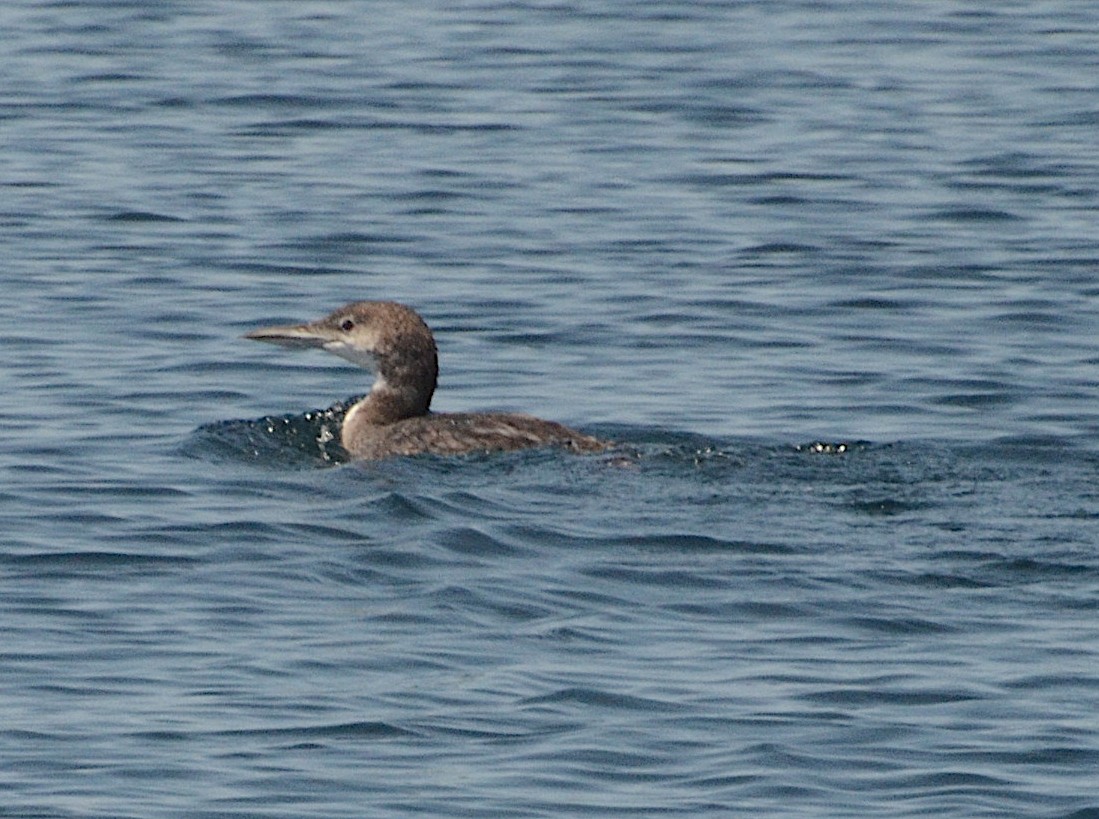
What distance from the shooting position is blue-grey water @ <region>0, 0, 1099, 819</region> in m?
8.95

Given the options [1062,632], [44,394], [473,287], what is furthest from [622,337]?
[1062,632]

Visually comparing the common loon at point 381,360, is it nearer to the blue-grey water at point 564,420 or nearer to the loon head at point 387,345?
the loon head at point 387,345

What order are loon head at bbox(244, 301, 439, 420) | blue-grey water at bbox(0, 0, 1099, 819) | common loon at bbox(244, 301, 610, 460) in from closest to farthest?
1. blue-grey water at bbox(0, 0, 1099, 819)
2. common loon at bbox(244, 301, 610, 460)
3. loon head at bbox(244, 301, 439, 420)

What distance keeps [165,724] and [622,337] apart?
669cm

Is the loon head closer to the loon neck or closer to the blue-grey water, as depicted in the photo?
the loon neck

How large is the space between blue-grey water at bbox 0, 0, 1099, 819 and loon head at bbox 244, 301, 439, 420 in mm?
383

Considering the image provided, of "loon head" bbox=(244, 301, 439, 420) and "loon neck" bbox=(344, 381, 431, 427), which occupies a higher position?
"loon head" bbox=(244, 301, 439, 420)

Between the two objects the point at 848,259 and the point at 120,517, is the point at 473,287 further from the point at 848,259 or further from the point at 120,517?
the point at 120,517

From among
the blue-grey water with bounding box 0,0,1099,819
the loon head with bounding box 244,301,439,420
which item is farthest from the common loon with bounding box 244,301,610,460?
the blue-grey water with bounding box 0,0,1099,819

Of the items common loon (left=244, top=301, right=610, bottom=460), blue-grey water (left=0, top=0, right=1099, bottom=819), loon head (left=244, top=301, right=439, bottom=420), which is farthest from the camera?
loon head (left=244, top=301, right=439, bottom=420)

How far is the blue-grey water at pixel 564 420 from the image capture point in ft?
29.3

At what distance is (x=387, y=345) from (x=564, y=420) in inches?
35.6

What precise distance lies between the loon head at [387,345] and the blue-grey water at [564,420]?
38 cm

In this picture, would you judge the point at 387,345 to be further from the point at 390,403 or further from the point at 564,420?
the point at 564,420
